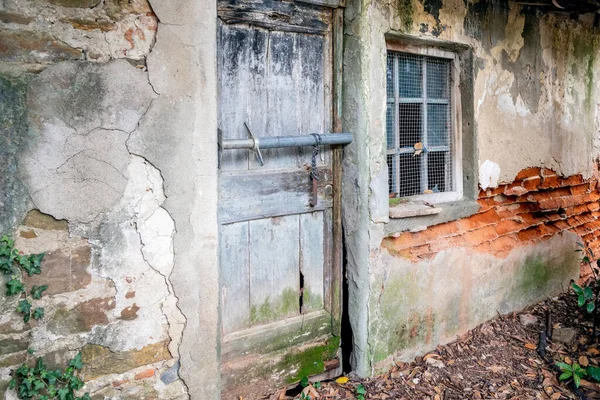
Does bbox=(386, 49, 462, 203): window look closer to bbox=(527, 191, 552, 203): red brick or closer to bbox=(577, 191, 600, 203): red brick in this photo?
bbox=(527, 191, 552, 203): red brick

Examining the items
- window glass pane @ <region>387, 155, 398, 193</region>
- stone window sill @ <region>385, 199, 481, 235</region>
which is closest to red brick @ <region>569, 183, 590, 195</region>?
stone window sill @ <region>385, 199, 481, 235</region>

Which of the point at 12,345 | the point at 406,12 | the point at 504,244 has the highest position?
the point at 406,12

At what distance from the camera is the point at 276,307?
3.30 metres

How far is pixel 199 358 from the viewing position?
8.96 ft

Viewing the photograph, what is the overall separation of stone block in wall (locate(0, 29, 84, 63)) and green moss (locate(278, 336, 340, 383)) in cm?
224

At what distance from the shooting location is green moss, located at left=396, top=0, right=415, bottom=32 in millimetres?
3496

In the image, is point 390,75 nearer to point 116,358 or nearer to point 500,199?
point 500,199

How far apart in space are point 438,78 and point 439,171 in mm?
755

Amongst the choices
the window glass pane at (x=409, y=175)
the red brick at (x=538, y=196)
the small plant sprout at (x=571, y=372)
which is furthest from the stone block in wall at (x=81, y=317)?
the red brick at (x=538, y=196)

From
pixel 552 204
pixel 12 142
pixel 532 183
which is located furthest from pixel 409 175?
pixel 12 142

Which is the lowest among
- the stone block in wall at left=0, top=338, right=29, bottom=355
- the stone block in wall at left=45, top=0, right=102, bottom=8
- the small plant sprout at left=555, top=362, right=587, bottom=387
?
the small plant sprout at left=555, top=362, right=587, bottom=387

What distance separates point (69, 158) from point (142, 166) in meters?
0.33

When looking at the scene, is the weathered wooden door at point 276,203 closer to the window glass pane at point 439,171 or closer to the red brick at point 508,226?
the window glass pane at point 439,171

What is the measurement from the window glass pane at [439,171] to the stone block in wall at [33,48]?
9.06 feet
